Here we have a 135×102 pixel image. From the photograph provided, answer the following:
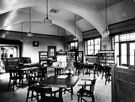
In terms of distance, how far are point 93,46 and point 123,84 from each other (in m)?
7.95

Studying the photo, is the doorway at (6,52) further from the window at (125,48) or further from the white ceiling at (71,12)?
the window at (125,48)

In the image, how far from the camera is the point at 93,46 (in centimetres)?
1027

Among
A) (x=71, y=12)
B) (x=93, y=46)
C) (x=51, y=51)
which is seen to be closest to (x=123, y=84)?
(x=71, y=12)

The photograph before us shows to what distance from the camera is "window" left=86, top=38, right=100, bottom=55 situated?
32.3 ft

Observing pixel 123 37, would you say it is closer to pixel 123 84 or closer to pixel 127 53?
pixel 127 53

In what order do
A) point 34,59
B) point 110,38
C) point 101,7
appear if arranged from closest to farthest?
point 101,7
point 110,38
point 34,59

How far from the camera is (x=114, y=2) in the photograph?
20.9 ft

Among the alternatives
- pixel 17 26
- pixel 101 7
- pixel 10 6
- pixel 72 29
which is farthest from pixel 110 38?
pixel 17 26

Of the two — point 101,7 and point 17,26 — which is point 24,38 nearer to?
point 17,26

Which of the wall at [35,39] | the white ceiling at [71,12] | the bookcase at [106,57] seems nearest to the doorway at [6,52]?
the wall at [35,39]

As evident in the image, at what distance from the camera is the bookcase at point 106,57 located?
312 inches

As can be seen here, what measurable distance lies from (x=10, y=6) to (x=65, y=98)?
472 cm

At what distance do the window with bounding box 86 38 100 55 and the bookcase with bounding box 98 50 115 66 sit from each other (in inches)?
50.1

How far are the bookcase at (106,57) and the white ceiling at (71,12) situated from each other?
1.59m
